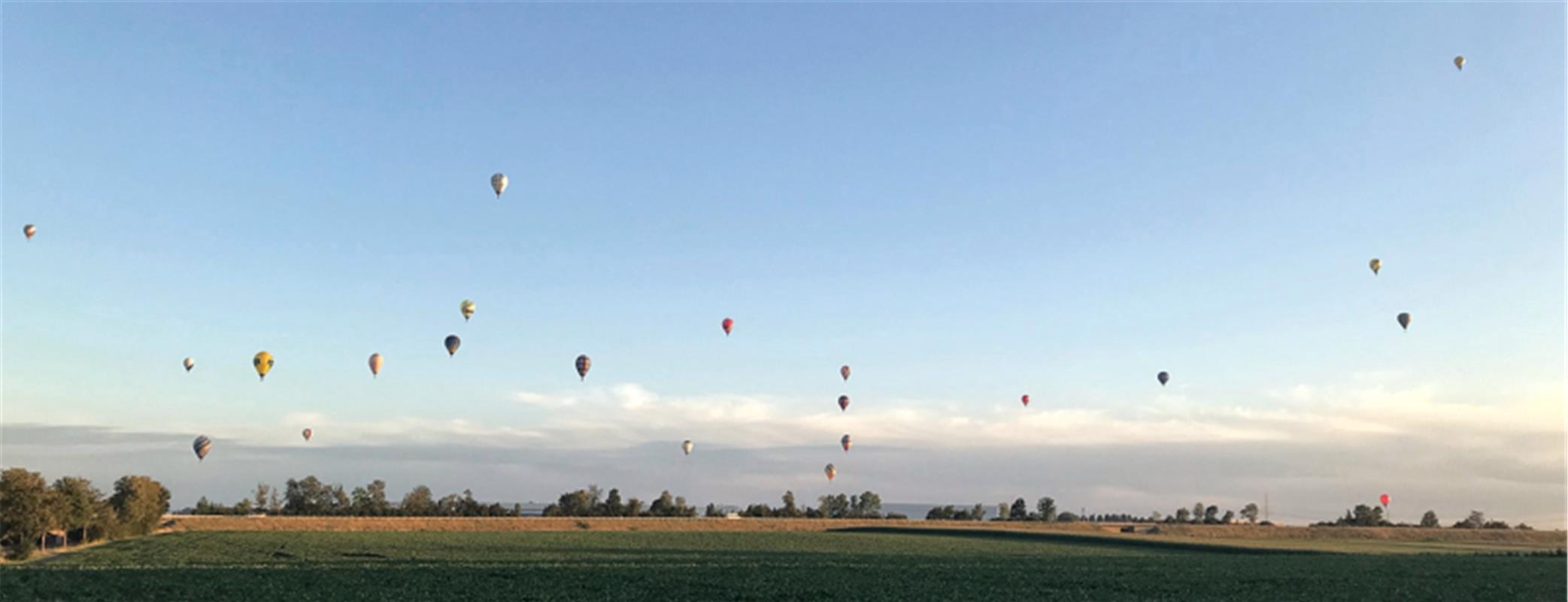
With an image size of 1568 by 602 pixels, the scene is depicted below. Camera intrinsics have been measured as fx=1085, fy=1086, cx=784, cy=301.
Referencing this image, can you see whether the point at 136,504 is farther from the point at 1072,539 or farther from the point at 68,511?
the point at 1072,539

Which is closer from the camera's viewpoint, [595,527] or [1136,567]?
[1136,567]

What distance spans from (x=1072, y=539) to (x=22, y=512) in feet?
334

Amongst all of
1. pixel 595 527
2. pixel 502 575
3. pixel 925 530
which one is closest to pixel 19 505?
pixel 502 575

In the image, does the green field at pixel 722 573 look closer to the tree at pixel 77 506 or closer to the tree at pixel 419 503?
the tree at pixel 77 506

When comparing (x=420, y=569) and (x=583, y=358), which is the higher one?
(x=583, y=358)

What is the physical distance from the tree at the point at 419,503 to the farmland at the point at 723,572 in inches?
2023

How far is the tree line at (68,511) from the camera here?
80.8 m

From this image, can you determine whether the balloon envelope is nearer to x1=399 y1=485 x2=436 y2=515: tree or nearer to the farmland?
the farmland

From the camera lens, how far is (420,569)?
56469 millimetres

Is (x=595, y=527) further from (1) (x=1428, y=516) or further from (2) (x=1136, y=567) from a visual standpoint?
(1) (x=1428, y=516)

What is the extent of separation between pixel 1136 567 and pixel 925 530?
7965 centimetres

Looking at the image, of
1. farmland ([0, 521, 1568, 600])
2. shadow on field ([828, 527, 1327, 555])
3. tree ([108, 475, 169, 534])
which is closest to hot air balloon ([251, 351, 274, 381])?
farmland ([0, 521, 1568, 600])

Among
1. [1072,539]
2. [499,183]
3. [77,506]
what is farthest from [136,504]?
[1072,539]

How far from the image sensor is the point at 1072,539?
126 metres
